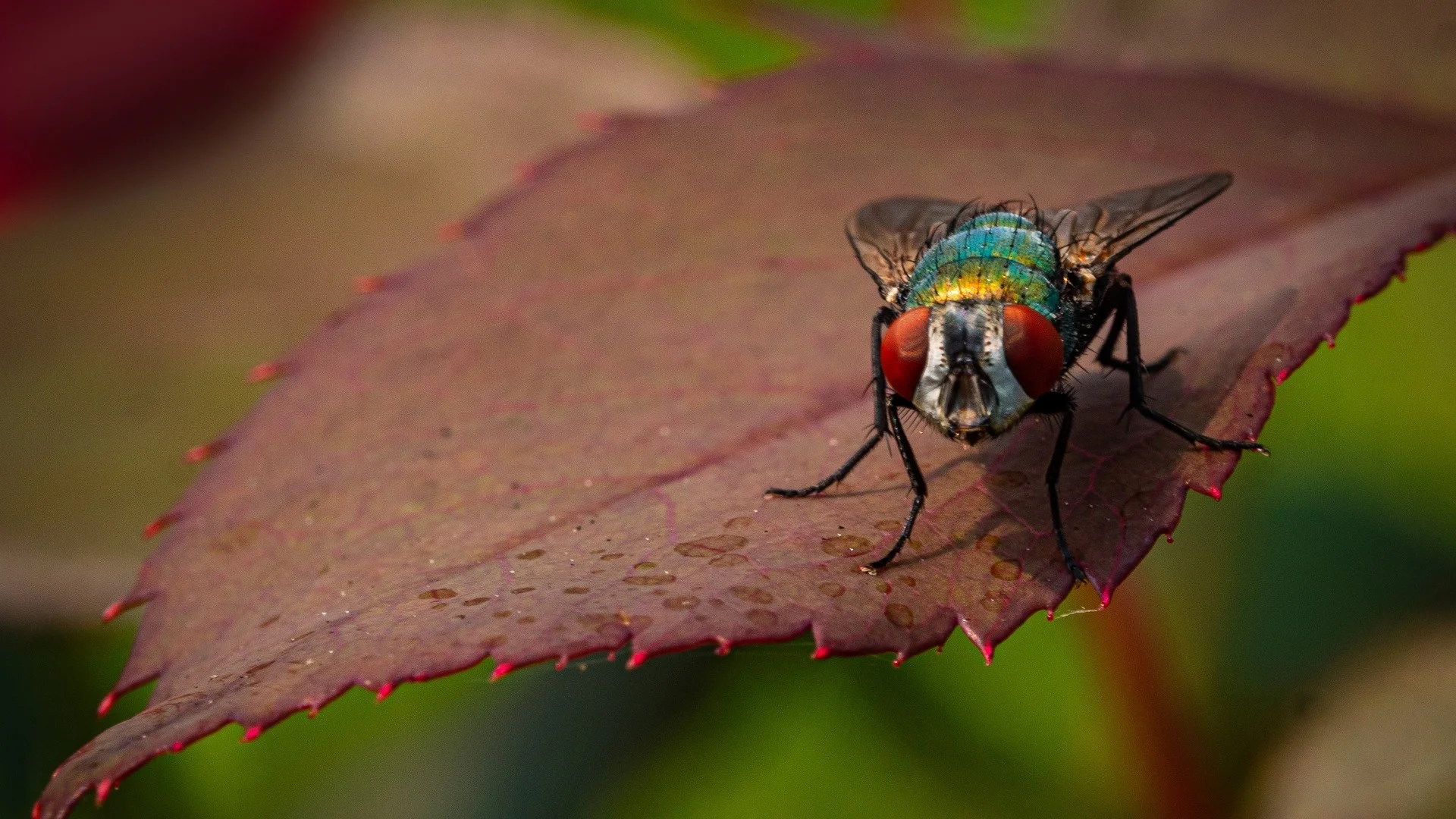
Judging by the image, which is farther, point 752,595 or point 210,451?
point 210,451

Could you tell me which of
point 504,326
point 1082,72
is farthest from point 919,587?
point 1082,72

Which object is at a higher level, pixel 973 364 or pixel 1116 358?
pixel 973 364

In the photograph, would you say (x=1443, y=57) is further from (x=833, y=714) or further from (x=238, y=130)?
(x=238, y=130)

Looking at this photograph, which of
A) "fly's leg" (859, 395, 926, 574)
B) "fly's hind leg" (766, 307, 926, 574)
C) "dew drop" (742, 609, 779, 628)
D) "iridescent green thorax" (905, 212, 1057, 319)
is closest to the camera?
"dew drop" (742, 609, 779, 628)

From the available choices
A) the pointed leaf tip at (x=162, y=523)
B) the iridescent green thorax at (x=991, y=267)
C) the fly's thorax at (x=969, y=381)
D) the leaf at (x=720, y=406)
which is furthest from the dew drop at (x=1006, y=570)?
the pointed leaf tip at (x=162, y=523)

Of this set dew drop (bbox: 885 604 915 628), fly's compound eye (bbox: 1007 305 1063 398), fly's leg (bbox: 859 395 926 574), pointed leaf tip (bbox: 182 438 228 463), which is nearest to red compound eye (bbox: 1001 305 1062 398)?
fly's compound eye (bbox: 1007 305 1063 398)

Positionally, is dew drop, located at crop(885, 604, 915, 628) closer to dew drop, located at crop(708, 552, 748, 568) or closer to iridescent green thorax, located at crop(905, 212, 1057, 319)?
dew drop, located at crop(708, 552, 748, 568)

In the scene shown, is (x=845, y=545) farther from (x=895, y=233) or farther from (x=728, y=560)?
(x=895, y=233)

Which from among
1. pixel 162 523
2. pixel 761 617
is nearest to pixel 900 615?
pixel 761 617
